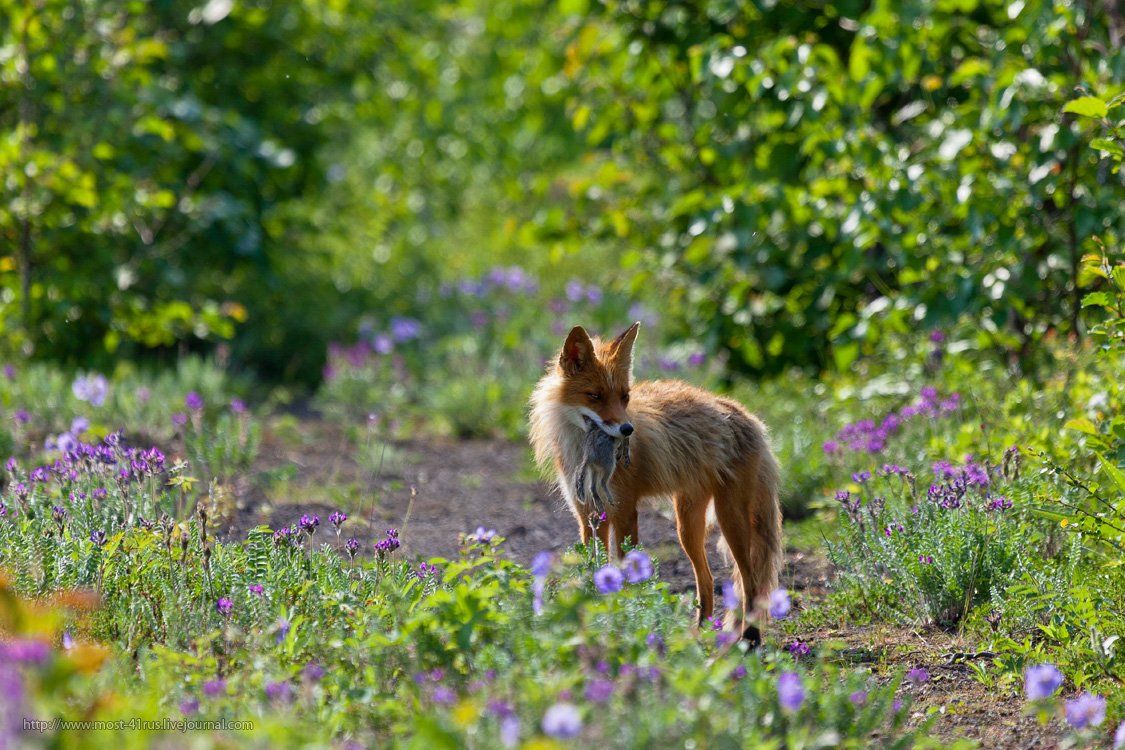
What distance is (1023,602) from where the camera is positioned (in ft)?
15.1

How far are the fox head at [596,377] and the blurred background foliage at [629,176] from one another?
183 centimetres

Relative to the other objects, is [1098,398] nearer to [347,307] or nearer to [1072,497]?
[1072,497]

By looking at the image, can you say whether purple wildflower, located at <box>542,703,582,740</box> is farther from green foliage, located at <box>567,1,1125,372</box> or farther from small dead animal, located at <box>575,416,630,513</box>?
green foliage, located at <box>567,1,1125,372</box>

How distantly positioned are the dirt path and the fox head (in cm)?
70

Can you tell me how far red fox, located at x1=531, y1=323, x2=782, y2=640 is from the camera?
4.89 meters

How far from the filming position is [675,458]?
4.93 metres

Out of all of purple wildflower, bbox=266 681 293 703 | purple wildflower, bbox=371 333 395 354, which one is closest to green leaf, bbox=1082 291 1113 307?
purple wildflower, bbox=266 681 293 703

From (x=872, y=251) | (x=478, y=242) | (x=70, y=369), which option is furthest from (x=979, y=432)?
(x=478, y=242)

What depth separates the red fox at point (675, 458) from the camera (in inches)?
193

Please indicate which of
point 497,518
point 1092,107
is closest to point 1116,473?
point 1092,107

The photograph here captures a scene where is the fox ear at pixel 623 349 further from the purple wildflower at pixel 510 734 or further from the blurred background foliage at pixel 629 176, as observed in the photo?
the purple wildflower at pixel 510 734

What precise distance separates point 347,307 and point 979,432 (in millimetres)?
6946

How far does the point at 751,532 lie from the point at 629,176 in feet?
15.3

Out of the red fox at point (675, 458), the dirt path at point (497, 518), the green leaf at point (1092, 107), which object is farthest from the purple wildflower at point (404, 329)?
the green leaf at point (1092, 107)
